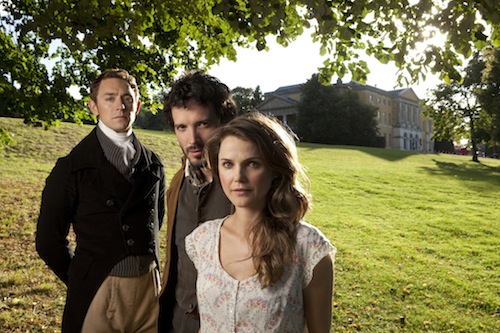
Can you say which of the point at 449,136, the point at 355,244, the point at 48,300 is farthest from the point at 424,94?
the point at 48,300

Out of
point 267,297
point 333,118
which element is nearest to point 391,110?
point 333,118

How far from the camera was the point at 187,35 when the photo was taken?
9.75m

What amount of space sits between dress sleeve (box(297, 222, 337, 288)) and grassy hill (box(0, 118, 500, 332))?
5673 mm

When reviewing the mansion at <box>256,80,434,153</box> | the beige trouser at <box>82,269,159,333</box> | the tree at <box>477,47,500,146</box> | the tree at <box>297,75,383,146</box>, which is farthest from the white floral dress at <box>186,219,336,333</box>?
the mansion at <box>256,80,434,153</box>

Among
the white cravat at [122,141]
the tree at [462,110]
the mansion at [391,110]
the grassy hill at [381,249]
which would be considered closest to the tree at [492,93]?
the tree at [462,110]

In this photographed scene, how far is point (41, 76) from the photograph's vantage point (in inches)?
396

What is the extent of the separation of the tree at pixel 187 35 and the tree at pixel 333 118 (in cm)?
4273

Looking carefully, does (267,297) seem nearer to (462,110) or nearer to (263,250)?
(263,250)

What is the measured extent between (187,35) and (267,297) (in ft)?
28.3

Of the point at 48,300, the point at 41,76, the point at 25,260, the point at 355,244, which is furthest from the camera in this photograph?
the point at 355,244

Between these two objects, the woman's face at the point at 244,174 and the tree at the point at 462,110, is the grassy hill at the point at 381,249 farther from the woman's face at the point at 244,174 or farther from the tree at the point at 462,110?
the tree at the point at 462,110

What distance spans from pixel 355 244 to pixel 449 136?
3697 cm

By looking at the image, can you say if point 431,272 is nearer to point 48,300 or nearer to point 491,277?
point 491,277

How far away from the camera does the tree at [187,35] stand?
551 cm
